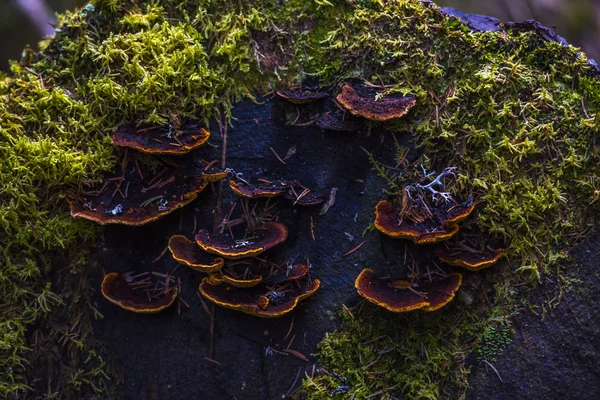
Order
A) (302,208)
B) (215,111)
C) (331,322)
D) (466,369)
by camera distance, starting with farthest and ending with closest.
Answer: (215,111), (302,208), (331,322), (466,369)

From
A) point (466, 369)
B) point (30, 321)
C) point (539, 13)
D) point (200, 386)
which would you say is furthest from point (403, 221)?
point (539, 13)

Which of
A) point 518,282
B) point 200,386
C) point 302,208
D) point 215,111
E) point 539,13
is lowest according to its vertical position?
Result: point 539,13

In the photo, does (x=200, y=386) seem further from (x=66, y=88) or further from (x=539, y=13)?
(x=539, y=13)

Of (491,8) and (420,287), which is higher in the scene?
(420,287)

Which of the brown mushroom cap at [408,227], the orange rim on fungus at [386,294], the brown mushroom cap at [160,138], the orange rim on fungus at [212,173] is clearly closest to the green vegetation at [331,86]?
the brown mushroom cap at [160,138]

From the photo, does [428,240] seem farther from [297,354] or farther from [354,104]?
[297,354]

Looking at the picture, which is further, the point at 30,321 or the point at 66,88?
the point at 66,88

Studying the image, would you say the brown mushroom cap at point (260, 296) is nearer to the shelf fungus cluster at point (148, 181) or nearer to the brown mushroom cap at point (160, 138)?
the shelf fungus cluster at point (148, 181)
